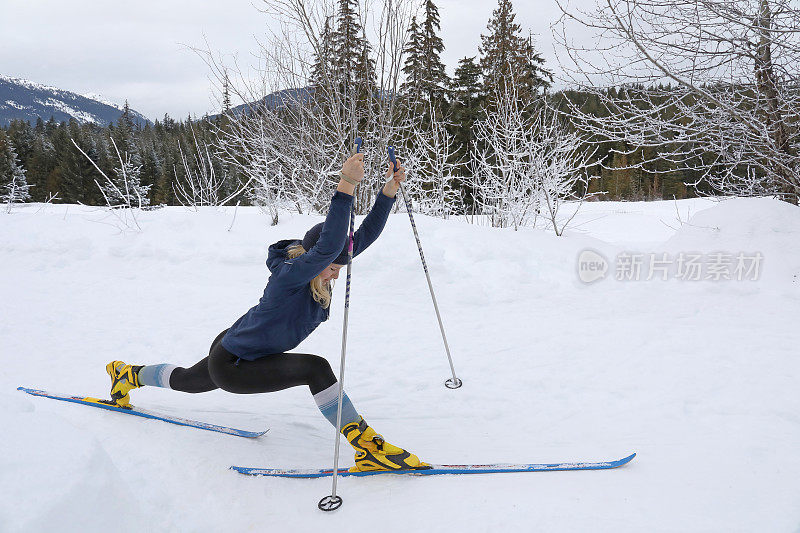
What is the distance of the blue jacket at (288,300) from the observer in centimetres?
215

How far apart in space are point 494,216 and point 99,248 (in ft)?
24.1

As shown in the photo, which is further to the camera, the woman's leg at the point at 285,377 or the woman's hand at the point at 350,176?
the woman's leg at the point at 285,377

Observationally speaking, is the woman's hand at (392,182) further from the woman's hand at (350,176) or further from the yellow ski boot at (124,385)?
the yellow ski boot at (124,385)

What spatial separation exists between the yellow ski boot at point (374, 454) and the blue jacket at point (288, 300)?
0.60m

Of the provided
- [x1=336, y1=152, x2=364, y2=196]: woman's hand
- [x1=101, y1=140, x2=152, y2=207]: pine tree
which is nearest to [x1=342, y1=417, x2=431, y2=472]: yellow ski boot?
[x1=336, y1=152, x2=364, y2=196]: woman's hand

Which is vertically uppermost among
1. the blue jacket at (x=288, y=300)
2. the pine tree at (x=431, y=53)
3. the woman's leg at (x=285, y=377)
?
the pine tree at (x=431, y=53)

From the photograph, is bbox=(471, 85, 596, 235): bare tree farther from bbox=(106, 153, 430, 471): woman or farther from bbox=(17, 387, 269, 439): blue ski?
bbox=(17, 387, 269, 439): blue ski

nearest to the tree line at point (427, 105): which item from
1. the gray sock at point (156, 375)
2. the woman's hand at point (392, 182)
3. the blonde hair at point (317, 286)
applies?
the woman's hand at point (392, 182)

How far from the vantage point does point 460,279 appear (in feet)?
19.2

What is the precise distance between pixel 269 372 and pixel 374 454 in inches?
28.3

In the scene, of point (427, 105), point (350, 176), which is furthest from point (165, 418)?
point (427, 105)

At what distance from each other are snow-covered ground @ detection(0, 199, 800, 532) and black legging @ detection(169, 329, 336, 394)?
0.46 meters

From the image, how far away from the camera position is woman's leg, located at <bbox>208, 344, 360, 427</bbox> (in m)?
2.36

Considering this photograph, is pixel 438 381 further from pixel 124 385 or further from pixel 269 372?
pixel 124 385
